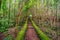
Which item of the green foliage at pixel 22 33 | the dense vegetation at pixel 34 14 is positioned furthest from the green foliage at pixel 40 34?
the green foliage at pixel 22 33

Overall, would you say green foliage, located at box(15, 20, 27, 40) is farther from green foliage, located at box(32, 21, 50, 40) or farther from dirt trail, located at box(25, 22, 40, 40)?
green foliage, located at box(32, 21, 50, 40)

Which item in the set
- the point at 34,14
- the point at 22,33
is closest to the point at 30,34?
the point at 22,33

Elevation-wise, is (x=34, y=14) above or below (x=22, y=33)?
above

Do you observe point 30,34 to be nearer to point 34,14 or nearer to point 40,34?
point 40,34

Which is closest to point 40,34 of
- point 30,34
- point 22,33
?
point 30,34

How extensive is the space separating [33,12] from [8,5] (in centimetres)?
52

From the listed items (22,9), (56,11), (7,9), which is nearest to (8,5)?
(7,9)

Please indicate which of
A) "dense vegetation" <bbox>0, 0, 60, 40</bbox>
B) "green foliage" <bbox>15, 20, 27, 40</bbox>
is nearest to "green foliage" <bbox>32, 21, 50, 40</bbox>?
"dense vegetation" <bbox>0, 0, 60, 40</bbox>

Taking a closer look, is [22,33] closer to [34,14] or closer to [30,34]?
[30,34]

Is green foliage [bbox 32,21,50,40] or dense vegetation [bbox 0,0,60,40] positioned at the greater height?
dense vegetation [bbox 0,0,60,40]

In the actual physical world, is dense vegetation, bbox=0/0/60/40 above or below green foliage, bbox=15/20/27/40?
above

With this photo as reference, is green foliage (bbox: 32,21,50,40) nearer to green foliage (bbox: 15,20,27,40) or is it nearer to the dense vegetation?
the dense vegetation

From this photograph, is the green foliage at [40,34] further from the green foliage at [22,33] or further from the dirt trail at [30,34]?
the green foliage at [22,33]

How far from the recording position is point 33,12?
3371 mm
